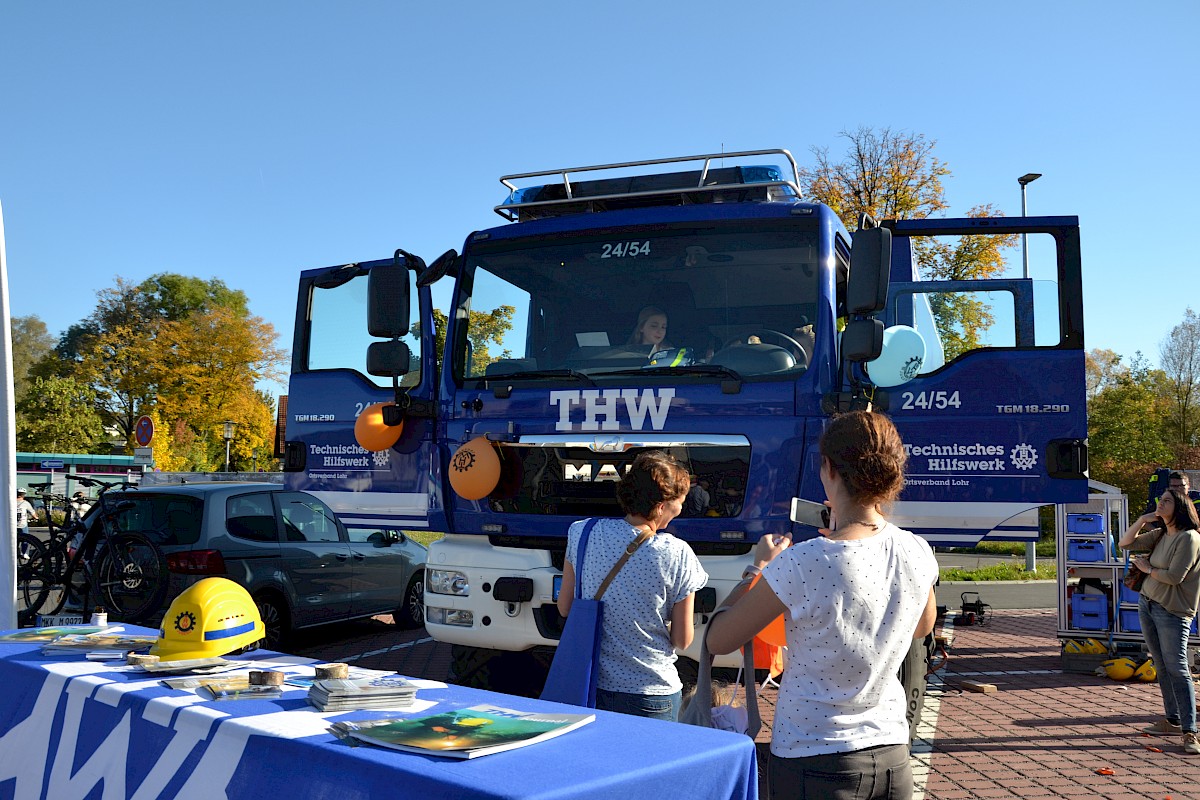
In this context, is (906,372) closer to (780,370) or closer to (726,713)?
(780,370)

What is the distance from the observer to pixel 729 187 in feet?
18.8

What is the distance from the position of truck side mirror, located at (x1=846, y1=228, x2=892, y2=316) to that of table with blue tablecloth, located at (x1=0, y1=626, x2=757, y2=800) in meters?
2.88

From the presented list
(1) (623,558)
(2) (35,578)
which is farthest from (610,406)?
(2) (35,578)

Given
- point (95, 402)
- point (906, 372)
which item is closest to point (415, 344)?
point (906, 372)

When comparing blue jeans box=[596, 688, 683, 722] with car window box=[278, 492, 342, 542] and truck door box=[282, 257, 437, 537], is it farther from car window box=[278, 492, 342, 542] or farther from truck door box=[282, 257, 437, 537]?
car window box=[278, 492, 342, 542]

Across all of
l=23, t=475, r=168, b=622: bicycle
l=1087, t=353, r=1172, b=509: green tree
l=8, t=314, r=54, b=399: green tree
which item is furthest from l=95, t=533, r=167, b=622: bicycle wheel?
l=8, t=314, r=54, b=399: green tree

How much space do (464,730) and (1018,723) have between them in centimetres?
632

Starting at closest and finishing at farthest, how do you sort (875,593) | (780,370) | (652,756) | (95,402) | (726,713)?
1. (652,756)
2. (875,593)
3. (726,713)
4. (780,370)
5. (95,402)

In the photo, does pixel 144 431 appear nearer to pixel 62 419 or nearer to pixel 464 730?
pixel 464 730

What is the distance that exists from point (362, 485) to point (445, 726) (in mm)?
4047

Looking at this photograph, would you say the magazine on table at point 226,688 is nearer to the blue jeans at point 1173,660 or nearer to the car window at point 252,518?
the blue jeans at point 1173,660

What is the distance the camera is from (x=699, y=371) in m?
5.33

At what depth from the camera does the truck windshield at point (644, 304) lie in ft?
17.7

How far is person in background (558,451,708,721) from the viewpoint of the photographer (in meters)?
3.65
